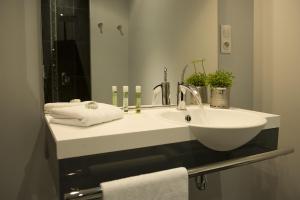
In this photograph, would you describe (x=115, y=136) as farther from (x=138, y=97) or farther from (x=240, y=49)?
(x=240, y=49)

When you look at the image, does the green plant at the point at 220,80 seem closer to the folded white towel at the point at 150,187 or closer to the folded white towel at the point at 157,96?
the folded white towel at the point at 157,96

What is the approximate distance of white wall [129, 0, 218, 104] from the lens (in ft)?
4.99

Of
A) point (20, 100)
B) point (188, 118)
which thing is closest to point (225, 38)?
Answer: point (188, 118)

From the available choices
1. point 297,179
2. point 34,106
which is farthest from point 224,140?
point 297,179

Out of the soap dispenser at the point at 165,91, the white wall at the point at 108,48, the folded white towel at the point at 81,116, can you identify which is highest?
the white wall at the point at 108,48

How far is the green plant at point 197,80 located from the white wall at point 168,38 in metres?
0.08

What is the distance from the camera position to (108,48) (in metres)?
1.44

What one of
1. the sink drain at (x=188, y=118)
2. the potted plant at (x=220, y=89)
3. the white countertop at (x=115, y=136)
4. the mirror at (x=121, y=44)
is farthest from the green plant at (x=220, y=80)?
the white countertop at (x=115, y=136)

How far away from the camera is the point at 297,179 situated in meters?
1.72

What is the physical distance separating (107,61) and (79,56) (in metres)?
0.14

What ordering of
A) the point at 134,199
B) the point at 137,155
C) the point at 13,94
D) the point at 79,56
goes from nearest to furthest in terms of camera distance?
the point at 134,199 < the point at 137,155 < the point at 13,94 < the point at 79,56

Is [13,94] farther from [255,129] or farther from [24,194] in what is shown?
[255,129]

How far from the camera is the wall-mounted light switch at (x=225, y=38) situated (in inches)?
69.0

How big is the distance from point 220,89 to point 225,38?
1.33 feet
